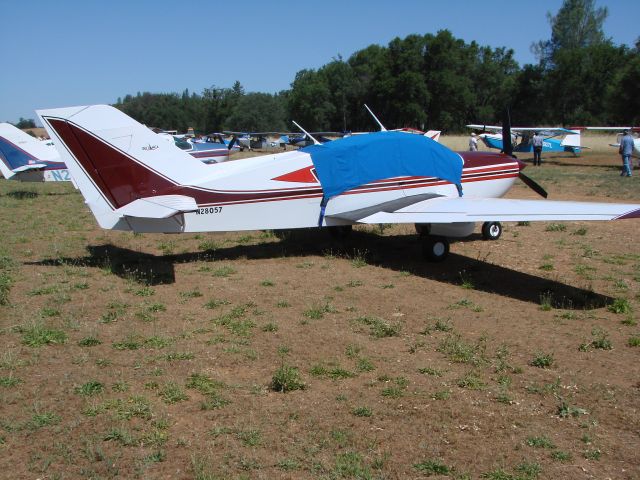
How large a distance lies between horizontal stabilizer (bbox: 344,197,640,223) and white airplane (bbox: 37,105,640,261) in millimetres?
18

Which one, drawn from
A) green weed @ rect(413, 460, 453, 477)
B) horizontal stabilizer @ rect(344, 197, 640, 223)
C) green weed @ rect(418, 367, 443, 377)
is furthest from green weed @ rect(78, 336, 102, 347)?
horizontal stabilizer @ rect(344, 197, 640, 223)

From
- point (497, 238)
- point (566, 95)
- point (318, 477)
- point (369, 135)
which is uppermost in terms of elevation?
point (566, 95)

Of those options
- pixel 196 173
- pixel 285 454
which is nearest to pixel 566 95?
pixel 196 173

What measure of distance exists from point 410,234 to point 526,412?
8.05m

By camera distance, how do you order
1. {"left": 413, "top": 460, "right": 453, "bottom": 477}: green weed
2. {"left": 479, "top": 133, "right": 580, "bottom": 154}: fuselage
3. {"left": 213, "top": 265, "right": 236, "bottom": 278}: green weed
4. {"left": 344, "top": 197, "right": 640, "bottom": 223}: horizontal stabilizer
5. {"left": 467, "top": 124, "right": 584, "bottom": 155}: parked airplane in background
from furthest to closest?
{"left": 479, "top": 133, "right": 580, "bottom": 154}: fuselage, {"left": 467, "top": 124, "right": 584, "bottom": 155}: parked airplane in background, {"left": 213, "top": 265, "right": 236, "bottom": 278}: green weed, {"left": 344, "top": 197, "right": 640, "bottom": 223}: horizontal stabilizer, {"left": 413, "top": 460, "right": 453, "bottom": 477}: green weed

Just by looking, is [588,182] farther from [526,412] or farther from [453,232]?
[526,412]

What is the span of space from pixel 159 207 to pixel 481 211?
5.13 meters

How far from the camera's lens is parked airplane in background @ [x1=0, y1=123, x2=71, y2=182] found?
823 inches

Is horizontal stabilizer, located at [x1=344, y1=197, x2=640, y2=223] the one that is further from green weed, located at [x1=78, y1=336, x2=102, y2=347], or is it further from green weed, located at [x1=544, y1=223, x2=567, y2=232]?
green weed, located at [x1=78, y1=336, x2=102, y2=347]

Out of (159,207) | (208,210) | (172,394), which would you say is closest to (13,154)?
(208,210)

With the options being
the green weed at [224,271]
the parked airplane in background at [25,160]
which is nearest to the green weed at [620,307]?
Result: the green weed at [224,271]

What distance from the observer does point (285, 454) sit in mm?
4039

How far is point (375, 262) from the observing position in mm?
10102

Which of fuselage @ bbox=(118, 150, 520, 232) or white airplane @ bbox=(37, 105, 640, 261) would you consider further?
fuselage @ bbox=(118, 150, 520, 232)
